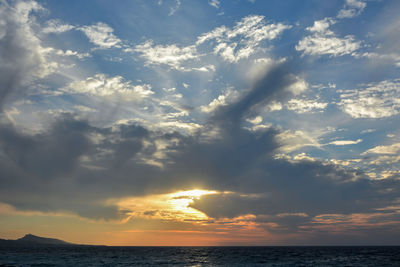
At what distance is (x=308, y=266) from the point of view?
273 ft

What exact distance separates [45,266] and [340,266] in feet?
263

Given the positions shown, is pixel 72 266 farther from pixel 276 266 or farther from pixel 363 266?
pixel 363 266

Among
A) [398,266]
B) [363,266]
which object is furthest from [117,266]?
[398,266]

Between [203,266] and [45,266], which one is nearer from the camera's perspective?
[45,266]

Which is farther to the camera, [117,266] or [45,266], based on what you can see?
[117,266]

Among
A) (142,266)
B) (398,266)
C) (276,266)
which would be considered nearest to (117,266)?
(142,266)

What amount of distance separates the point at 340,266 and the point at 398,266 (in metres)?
14.7

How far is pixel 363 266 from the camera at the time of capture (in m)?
83.0

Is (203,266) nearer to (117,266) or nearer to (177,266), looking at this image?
(177,266)

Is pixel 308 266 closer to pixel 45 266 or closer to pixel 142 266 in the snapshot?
pixel 142 266

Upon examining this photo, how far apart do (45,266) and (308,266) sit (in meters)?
70.8

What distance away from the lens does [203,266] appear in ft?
272

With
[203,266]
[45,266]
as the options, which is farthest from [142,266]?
[45,266]

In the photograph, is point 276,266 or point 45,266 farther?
point 276,266
